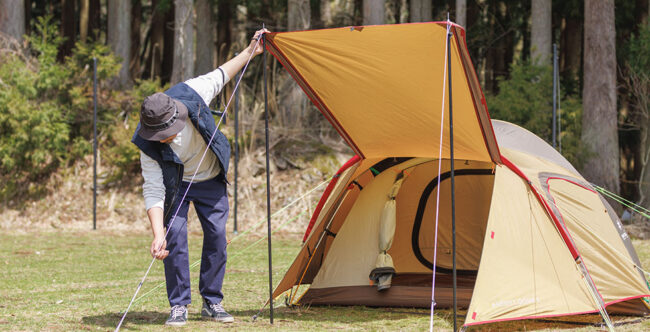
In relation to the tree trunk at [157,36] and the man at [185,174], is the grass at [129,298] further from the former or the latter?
the tree trunk at [157,36]

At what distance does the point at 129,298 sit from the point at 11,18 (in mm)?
10696

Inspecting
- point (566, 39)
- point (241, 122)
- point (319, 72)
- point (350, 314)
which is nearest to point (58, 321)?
point (350, 314)

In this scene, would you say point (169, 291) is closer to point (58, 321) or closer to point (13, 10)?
point (58, 321)

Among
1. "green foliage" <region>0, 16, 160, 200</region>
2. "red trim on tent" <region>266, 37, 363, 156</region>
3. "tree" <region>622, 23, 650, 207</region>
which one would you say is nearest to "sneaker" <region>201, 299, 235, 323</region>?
"red trim on tent" <region>266, 37, 363, 156</region>

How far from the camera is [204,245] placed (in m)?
5.07

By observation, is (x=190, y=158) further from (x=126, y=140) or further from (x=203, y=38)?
(x=203, y=38)

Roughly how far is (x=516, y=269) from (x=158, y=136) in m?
2.38

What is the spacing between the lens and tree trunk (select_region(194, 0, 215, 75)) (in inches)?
688

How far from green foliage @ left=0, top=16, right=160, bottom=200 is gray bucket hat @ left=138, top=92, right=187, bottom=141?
9.73m

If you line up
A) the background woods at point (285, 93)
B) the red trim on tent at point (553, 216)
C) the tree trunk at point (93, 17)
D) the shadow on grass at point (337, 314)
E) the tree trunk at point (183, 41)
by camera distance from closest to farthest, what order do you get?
the red trim on tent at point (553, 216), the shadow on grass at point (337, 314), the background woods at point (285, 93), the tree trunk at point (183, 41), the tree trunk at point (93, 17)

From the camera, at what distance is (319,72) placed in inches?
207

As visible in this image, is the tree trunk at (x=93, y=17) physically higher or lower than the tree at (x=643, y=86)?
higher

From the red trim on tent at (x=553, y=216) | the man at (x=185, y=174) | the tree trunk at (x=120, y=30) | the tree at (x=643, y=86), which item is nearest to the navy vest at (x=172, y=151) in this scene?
the man at (x=185, y=174)

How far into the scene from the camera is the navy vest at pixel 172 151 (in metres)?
4.79
